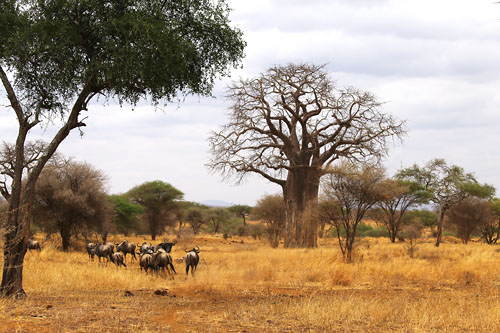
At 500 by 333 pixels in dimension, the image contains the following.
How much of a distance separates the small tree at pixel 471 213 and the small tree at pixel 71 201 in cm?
2335

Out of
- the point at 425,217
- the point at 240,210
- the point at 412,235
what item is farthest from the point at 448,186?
the point at 240,210

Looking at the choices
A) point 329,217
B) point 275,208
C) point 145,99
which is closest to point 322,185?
point 329,217

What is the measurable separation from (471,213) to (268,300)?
90.8ft

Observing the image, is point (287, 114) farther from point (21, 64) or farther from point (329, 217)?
point (21, 64)

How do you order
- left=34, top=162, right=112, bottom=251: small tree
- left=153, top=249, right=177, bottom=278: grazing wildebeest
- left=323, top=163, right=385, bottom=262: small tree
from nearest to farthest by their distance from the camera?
Result: left=153, top=249, right=177, bottom=278: grazing wildebeest < left=323, top=163, right=385, bottom=262: small tree < left=34, top=162, right=112, bottom=251: small tree

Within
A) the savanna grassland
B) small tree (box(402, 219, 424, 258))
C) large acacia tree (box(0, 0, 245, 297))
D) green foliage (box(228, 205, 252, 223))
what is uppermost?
large acacia tree (box(0, 0, 245, 297))

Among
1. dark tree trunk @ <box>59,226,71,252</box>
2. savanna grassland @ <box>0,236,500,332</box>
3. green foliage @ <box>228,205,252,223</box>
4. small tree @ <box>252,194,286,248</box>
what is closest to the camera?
savanna grassland @ <box>0,236,500,332</box>

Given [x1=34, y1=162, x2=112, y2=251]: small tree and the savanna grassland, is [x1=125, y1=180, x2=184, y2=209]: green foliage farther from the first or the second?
the savanna grassland

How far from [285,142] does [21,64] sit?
1528cm

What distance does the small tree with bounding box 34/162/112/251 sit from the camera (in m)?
20.6

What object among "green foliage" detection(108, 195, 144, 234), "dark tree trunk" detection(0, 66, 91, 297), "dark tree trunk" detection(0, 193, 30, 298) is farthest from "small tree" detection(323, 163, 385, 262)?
"green foliage" detection(108, 195, 144, 234)

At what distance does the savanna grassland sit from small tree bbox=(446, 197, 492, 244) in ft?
61.7

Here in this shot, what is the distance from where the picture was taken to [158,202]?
38656 millimetres

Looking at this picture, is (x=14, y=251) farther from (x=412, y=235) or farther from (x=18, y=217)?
(x=412, y=235)
